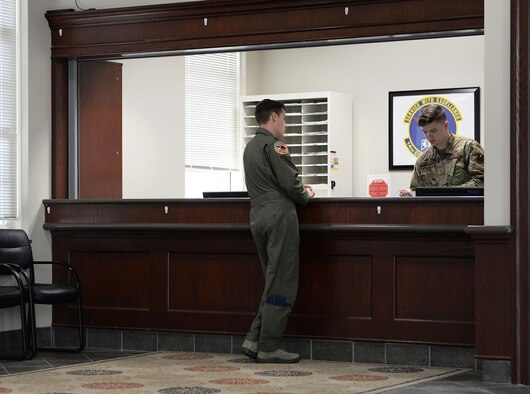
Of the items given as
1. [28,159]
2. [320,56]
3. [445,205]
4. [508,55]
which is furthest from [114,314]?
[320,56]

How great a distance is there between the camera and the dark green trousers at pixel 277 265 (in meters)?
6.24

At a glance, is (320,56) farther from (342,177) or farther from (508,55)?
(508,55)

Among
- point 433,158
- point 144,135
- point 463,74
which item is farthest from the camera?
point 463,74

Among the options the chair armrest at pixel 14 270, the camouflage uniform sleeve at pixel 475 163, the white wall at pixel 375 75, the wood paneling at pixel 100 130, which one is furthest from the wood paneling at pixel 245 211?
the white wall at pixel 375 75

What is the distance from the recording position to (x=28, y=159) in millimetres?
7277

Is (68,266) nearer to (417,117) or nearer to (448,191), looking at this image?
(448,191)

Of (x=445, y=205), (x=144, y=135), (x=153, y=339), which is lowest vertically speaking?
(x=153, y=339)

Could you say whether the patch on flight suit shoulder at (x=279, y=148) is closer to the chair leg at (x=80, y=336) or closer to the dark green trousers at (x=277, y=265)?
the dark green trousers at (x=277, y=265)

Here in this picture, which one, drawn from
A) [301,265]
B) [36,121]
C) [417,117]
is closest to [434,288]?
[301,265]

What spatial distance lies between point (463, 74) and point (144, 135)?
3140 mm

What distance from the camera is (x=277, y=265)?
20.4 feet

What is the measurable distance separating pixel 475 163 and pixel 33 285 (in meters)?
2.96

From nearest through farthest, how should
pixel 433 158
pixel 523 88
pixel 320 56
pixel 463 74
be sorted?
pixel 523 88
pixel 433 158
pixel 463 74
pixel 320 56

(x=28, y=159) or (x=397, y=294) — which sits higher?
(x=28, y=159)
